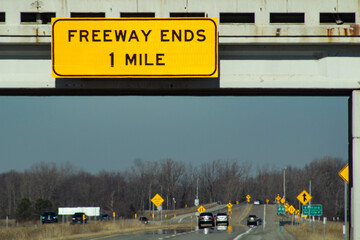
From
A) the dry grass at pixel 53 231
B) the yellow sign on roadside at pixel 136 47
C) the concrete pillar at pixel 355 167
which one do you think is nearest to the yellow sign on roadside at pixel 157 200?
the dry grass at pixel 53 231

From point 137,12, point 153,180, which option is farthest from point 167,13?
point 153,180

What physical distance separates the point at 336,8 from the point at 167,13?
4.00 meters

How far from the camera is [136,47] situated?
13578 mm

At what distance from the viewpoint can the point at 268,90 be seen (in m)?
14.6

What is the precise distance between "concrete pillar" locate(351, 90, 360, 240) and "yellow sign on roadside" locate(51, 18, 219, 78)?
11.7 ft

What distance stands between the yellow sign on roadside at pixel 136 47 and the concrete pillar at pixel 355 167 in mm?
3581

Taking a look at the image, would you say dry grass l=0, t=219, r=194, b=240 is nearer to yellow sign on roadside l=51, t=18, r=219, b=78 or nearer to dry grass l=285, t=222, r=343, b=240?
dry grass l=285, t=222, r=343, b=240

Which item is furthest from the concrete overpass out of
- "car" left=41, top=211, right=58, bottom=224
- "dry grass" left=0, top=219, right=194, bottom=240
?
"car" left=41, top=211, right=58, bottom=224

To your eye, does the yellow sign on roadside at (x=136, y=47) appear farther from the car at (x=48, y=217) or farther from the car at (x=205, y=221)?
the car at (x=48, y=217)

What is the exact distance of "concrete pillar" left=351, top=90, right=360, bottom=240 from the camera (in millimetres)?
13883

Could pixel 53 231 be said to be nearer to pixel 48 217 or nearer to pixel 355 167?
pixel 48 217

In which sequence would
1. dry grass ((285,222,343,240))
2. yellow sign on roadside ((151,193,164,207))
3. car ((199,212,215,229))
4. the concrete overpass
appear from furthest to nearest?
car ((199,212,215,229))
yellow sign on roadside ((151,193,164,207))
dry grass ((285,222,343,240))
the concrete overpass

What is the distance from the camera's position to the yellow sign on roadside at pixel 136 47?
44.3 ft

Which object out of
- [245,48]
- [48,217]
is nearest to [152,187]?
[48,217]
